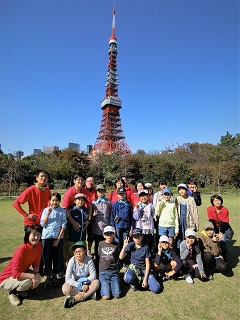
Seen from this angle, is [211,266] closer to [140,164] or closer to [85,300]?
[85,300]

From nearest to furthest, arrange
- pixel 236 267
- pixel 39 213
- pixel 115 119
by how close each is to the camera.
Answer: pixel 39 213 → pixel 236 267 → pixel 115 119

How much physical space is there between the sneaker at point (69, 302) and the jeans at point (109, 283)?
39 centimetres

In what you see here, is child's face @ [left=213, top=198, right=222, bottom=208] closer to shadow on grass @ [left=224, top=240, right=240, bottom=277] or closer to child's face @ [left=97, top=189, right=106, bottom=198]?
shadow on grass @ [left=224, top=240, right=240, bottom=277]

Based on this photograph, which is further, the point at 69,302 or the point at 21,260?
the point at 21,260

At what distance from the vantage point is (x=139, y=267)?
10.2 feet

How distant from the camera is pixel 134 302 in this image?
266cm

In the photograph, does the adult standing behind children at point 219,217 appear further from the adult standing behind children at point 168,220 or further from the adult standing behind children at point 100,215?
the adult standing behind children at point 100,215

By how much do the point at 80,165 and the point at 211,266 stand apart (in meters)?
21.5

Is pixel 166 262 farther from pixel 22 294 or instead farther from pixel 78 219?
pixel 22 294

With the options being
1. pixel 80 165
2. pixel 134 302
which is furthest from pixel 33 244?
pixel 80 165

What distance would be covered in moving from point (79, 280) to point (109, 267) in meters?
0.46

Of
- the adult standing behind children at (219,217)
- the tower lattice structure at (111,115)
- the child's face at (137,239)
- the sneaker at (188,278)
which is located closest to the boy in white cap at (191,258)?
the sneaker at (188,278)

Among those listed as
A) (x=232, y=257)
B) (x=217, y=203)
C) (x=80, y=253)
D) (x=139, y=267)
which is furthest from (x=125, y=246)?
(x=232, y=257)

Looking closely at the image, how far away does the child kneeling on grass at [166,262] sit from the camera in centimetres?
323
